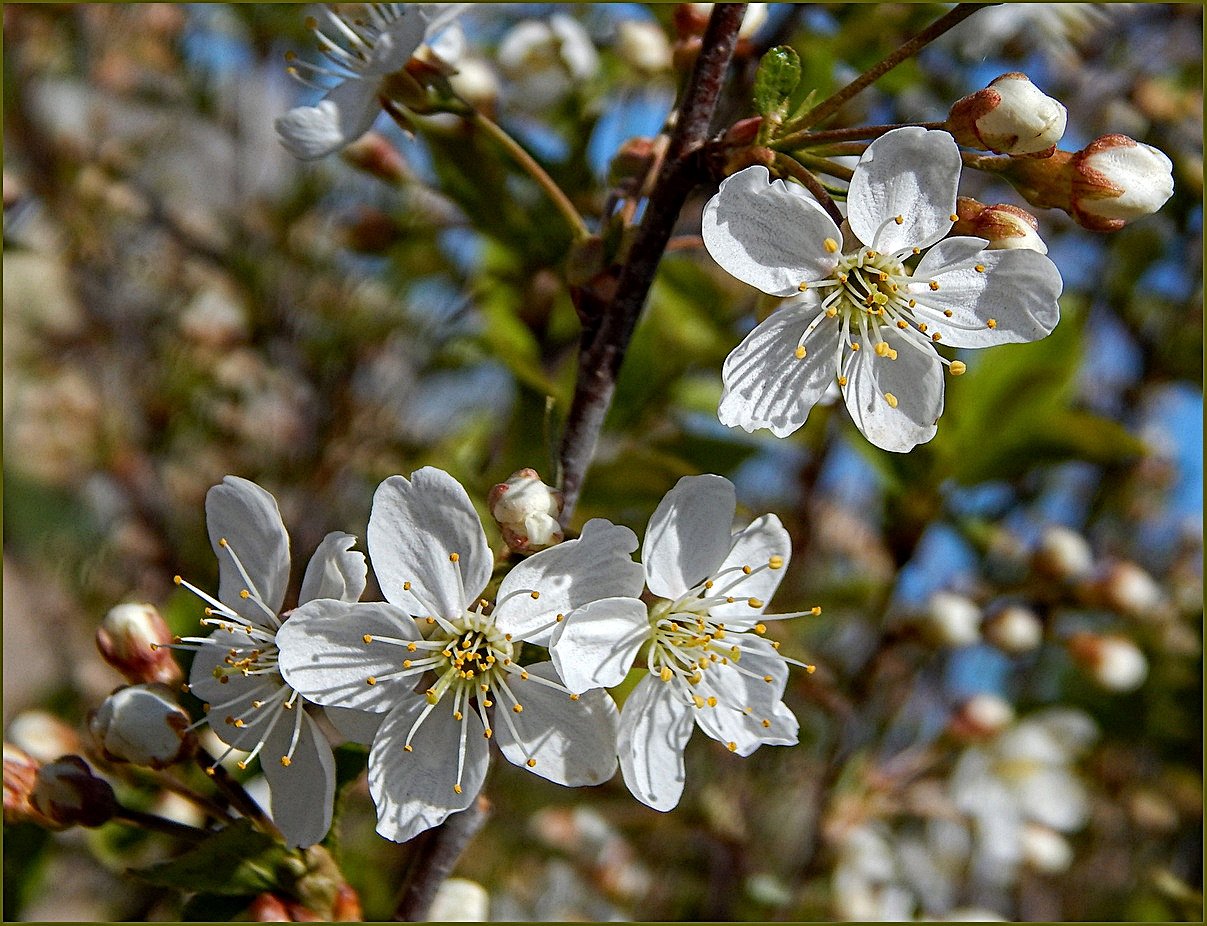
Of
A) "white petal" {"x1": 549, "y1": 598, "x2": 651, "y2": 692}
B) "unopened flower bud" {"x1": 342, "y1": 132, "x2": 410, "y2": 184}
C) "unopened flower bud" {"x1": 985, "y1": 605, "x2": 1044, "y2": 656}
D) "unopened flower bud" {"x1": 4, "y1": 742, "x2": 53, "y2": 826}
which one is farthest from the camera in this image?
"unopened flower bud" {"x1": 985, "y1": 605, "x2": 1044, "y2": 656}

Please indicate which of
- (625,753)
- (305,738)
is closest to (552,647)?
(625,753)

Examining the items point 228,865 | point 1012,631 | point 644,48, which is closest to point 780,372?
point 228,865

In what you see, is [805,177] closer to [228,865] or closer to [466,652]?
[466,652]

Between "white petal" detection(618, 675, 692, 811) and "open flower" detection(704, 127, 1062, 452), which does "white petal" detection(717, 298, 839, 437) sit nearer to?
"open flower" detection(704, 127, 1062, 452)

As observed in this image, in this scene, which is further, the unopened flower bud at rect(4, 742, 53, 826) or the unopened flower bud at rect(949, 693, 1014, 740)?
the unopened flower bud at rect(949, 693, 1014, 740)

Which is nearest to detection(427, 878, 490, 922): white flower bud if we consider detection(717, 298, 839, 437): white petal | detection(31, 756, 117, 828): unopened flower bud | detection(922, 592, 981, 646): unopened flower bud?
detection(31, 756, 117, 828): unopened flower bud

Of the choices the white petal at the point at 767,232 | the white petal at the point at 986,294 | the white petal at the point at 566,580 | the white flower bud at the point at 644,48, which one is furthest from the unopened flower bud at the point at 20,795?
the white flower bud at the point at 644,48
